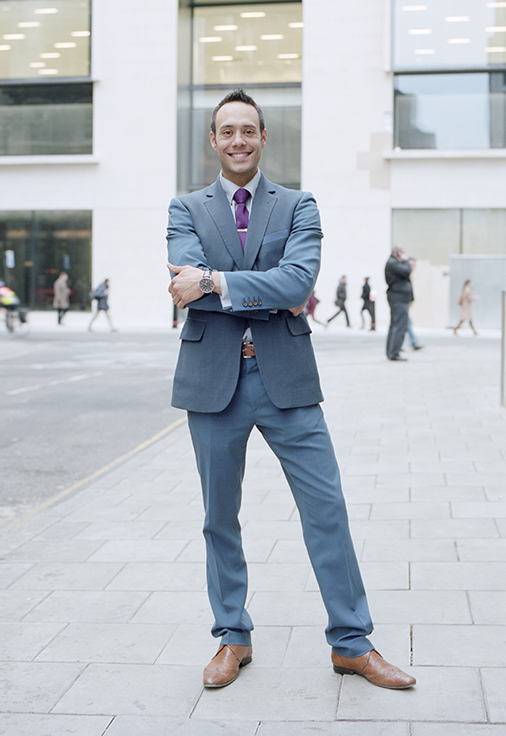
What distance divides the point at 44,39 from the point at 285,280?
30144mm

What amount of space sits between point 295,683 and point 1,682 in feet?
3.37

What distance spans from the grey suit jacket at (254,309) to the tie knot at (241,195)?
0.04 metres

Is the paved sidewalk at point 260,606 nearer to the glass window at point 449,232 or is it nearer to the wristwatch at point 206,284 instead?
the wristwatch at point 206,284

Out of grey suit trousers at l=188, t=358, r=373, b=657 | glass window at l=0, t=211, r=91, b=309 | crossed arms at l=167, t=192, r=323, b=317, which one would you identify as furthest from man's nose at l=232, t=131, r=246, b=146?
glass window at l=0, t=211, r=91, b=309

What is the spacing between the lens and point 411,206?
28.3 metres

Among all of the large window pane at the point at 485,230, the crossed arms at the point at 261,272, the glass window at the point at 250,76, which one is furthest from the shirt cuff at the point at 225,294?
the glass window at the point at 250,76

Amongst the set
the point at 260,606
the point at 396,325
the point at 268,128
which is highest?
the point at 268,128

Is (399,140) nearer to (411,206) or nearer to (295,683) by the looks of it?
(411,206)

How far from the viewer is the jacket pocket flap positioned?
319cm

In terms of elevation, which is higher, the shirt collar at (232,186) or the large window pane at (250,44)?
the large window pane at (250,44)

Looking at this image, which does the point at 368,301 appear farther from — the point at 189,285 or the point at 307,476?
the point at 189,285

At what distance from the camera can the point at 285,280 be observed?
3064 millimetres

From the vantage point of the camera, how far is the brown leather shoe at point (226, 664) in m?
3.19

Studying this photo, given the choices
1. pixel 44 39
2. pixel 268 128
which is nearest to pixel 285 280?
pixel 268 128
